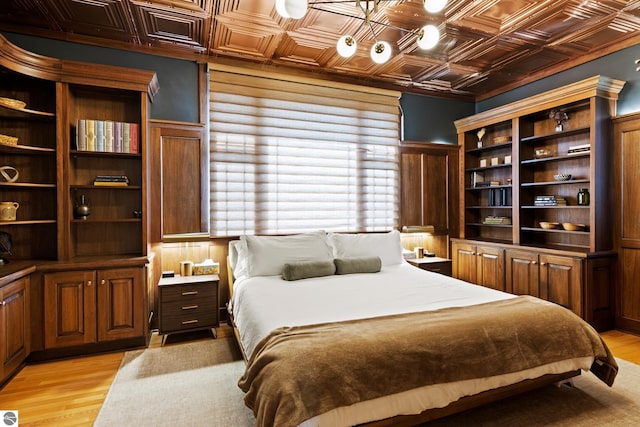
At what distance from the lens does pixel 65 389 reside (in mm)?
2514

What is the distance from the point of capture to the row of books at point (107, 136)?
320 centimetres

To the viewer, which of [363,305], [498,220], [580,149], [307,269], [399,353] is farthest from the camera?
[498,220]

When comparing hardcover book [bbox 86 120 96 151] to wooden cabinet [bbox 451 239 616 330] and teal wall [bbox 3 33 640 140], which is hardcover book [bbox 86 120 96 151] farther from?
wooden cabinet [bbox 451 239 616 330]

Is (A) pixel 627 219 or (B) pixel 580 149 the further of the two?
(B) pixel 580 149

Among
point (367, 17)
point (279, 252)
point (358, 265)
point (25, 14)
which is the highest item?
point (25, 14)

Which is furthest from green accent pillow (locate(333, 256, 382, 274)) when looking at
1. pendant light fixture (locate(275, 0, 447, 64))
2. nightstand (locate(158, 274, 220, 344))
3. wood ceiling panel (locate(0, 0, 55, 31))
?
wood ceiling panel (locate(0, 0, 55, 31))

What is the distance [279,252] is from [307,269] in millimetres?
364

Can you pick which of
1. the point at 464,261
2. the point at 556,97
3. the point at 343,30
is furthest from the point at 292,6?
the point at 464,261

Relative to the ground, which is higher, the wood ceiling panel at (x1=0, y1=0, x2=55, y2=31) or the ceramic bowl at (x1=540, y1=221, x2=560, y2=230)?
the wood ceiling panel at (x1=0, y1=0, x2=55, y2=31)

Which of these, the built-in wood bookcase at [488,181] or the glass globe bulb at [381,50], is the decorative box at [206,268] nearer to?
the glass globe bulb at [381,50]

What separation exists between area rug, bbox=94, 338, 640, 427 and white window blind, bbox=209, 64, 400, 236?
159 cm

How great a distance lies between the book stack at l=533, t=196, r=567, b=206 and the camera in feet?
13.1

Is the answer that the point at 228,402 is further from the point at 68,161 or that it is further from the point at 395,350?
the point at 68,161

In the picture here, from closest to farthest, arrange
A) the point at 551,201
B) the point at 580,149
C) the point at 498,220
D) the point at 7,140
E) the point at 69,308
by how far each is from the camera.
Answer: the point at 7,140 → the point at 69,308 → the point at 580,149 → the point at 551,201 → the point at 498,220
